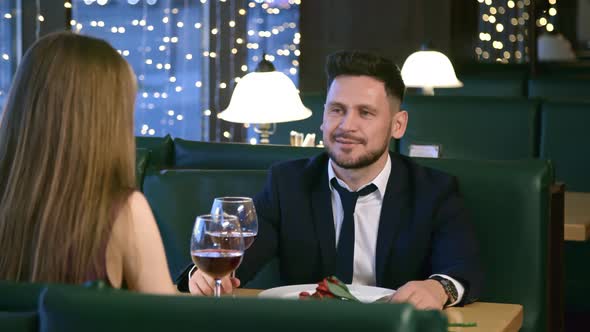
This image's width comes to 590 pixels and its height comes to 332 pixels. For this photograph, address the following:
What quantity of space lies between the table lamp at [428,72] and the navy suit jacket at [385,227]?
414 cm

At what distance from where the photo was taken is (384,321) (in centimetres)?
116

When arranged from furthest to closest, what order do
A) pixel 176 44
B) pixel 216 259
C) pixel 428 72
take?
1. pixel 176 44
2. pixel 428 72
3. pixel 216 259

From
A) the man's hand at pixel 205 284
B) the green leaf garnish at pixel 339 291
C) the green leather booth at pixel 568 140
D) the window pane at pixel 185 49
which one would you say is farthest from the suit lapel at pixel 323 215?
the window pane at pixel 185 49

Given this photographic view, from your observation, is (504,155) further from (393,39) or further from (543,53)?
(543,53)

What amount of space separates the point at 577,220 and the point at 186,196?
1.36 m

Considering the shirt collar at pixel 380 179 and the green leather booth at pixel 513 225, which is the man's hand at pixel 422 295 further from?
the green leather booth at pixel 513 225

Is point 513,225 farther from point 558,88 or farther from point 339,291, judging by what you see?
point 558,88

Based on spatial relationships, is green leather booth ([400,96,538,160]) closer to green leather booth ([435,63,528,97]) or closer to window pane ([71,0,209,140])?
window pane ([71,0,209,140])

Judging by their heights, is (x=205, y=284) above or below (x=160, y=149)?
below

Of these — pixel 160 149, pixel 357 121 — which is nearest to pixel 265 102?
pixel 160 149

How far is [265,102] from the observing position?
498cm

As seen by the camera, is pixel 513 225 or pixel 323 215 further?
pixel 513 225

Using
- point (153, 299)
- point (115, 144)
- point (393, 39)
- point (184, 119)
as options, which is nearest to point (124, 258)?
point (115, 144)

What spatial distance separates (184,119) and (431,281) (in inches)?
199
